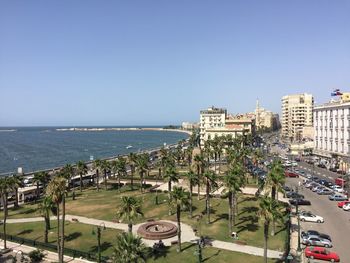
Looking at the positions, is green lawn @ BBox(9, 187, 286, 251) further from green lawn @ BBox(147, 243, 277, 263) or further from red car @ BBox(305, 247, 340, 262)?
green lawn @ BBox(147, 243, 277, 263)

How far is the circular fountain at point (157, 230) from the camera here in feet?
192

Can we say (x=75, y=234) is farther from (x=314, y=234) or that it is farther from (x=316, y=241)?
(x=314, y=234)

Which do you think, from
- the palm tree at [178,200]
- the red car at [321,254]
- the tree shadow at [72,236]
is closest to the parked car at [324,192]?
the red car at [321,254]

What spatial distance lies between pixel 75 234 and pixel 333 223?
49.3 meters

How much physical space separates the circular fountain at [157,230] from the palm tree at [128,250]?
882 inches

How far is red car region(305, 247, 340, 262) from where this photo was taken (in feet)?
159

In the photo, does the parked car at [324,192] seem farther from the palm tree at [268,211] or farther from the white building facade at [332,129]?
the palm tree at [268,211]

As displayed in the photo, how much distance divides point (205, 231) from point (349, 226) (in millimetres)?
27296

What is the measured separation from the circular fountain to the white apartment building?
85.5 m

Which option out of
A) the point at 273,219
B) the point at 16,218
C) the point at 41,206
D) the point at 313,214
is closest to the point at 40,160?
the point at 16,218

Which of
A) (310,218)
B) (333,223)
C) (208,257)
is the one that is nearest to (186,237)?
(208,257)

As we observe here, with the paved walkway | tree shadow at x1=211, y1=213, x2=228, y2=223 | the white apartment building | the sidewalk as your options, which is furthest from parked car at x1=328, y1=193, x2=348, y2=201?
the sidewalk

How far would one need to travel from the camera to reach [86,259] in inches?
2004

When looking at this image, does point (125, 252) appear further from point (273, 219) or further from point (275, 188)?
point (275, 188)
